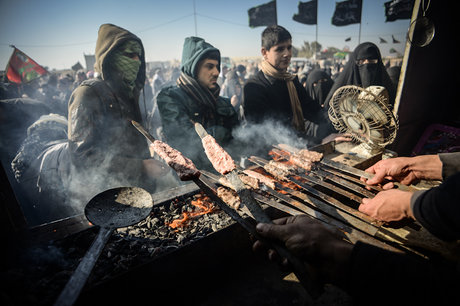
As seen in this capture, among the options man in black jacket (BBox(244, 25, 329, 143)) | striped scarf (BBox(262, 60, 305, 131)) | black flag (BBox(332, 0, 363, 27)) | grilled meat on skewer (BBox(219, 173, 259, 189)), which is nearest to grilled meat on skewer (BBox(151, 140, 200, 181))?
grilled meat on skewer (BBox(219, 173, 259, 189))

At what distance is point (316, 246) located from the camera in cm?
153

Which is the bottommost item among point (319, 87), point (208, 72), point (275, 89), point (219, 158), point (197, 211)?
point (197, 211)

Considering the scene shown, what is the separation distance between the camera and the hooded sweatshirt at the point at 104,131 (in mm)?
3404

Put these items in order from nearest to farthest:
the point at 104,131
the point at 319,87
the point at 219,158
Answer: the point at 219,158 → the point at 104,131 → the point at 319,87

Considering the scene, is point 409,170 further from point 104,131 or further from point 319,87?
point 319,87

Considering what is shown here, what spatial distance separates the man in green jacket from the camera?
Answer: 4004 millimetres

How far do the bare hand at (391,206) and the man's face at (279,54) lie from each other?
390 centimetres

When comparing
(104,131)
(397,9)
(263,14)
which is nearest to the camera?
(104,131)

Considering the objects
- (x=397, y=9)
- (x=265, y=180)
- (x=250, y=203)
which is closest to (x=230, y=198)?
(x=265, y=180)

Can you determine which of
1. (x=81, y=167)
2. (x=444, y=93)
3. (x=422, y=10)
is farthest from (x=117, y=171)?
(x=444, y=93)

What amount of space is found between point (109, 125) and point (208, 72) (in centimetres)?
218

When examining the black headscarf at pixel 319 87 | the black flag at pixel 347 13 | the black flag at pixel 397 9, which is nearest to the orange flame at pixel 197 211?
the black headscarf at pixel 319 87

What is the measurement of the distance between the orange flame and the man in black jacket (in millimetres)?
2850

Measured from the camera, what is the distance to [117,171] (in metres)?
3.90
